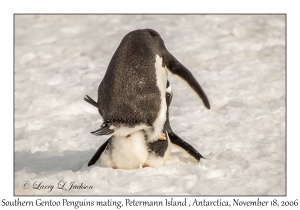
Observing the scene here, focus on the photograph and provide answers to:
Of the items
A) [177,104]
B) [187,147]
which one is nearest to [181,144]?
[187,147]

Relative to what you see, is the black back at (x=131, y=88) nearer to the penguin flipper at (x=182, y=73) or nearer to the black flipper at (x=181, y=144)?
the penguin flipper at (x=182, y=73)

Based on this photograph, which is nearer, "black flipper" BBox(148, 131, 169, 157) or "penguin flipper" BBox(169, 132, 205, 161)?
"black flipper" BBox(148, 131, 169, 157)

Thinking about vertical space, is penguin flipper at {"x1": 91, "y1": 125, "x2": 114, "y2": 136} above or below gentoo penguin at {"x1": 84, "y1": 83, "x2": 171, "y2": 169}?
above

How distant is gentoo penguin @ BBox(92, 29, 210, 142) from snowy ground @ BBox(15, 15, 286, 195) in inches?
13.4

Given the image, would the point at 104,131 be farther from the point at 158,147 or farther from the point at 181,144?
the point at 181,144

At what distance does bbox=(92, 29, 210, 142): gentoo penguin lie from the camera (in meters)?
3.54

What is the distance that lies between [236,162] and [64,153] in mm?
1523

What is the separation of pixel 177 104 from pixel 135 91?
2132 mm

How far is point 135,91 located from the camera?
3539mm

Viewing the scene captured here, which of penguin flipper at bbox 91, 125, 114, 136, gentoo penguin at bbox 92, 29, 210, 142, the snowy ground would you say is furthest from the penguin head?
the snowy ground

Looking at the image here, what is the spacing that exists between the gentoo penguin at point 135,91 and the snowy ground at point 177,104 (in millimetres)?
339

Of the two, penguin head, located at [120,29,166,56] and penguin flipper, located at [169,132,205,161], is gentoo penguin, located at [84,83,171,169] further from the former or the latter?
penguin head, located at [120,29,166,56]

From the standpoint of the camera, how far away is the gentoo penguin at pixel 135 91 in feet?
11.6

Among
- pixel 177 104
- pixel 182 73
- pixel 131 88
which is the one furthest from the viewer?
pixel 177 104
